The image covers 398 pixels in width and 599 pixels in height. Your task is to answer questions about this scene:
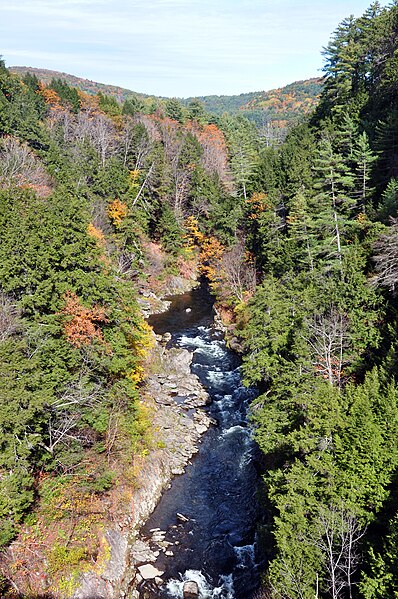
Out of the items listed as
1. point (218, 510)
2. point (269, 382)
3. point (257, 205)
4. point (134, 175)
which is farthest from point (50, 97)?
point (218, 510)

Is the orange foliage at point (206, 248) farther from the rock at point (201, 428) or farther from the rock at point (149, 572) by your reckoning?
the rock at point (149, 572)

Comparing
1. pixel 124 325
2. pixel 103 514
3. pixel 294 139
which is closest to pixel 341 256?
pixel 124 325

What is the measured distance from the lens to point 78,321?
24188 millimetres

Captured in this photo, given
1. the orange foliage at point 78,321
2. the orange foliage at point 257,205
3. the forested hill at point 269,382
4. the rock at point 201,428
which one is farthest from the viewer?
the orange foliage at point 257,205

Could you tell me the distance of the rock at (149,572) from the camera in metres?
20.8

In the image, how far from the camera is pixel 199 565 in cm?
2158

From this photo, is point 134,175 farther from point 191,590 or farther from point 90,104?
point 191,590

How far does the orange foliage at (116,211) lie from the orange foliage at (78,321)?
34.2 meters

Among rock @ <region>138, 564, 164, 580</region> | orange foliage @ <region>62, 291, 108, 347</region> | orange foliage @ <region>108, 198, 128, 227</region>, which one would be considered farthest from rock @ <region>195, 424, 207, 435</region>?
orange foliage @ <region>108, 198, 128, 227</region>

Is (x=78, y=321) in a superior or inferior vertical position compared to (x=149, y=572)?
superior

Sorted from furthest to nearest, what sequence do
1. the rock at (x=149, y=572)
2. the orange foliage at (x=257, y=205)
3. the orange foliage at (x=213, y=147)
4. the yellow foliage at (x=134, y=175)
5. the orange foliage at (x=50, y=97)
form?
the orange foliage at (x=213, y=147) < the orange foliage at (x=50, y=97) < the yellow foliage at (x=134, y=175) < the orange foliage at (x=257, y=205) < the rock at (x=149, y=572)

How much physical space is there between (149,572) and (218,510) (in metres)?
5.80

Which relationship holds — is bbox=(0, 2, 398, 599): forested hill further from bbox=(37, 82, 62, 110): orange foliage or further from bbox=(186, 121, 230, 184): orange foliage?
bbox=(186, 121, 230, 184): orange foliage

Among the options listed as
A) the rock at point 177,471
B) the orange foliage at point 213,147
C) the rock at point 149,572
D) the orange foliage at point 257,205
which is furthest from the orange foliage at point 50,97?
the rock at point 149,572
